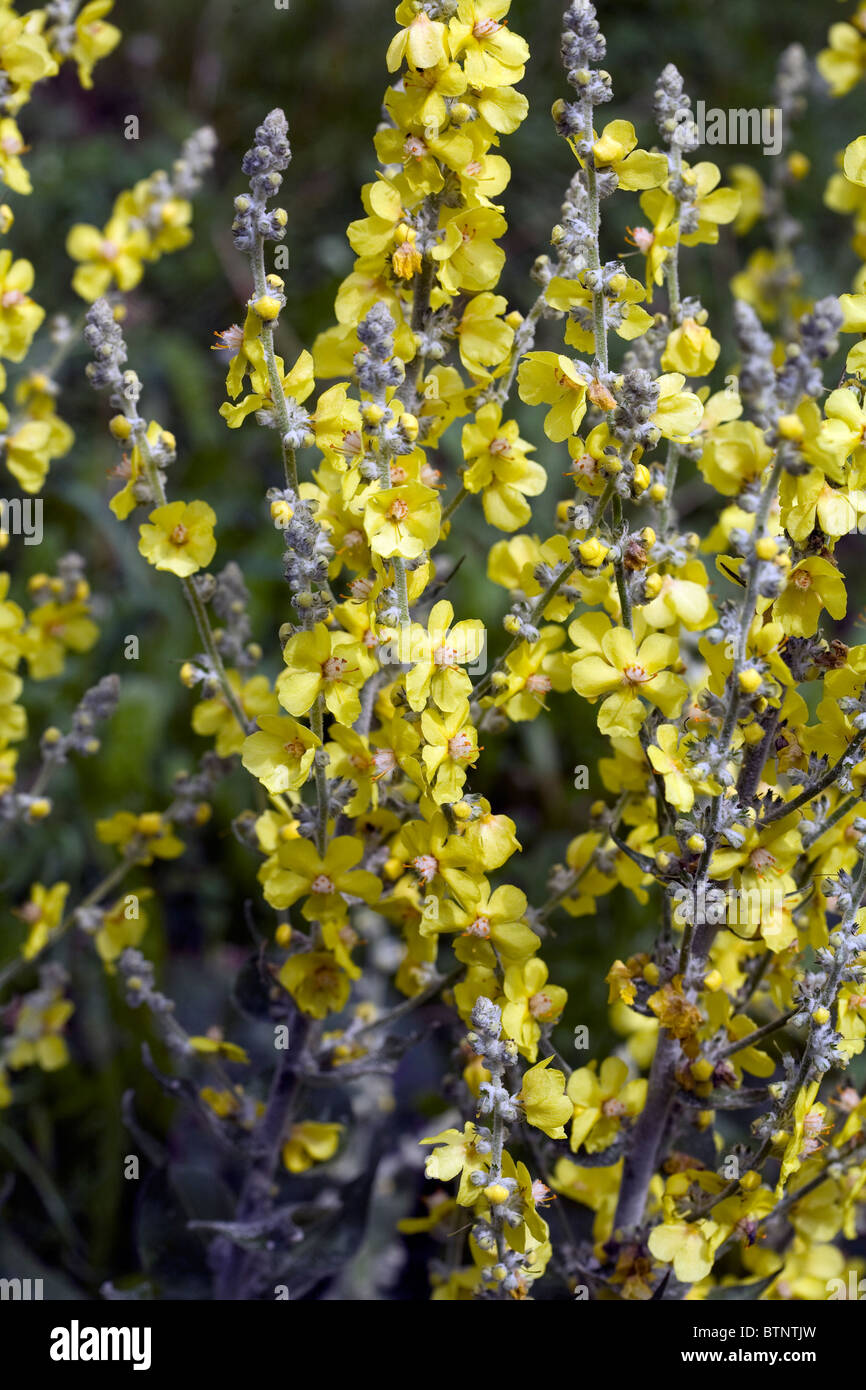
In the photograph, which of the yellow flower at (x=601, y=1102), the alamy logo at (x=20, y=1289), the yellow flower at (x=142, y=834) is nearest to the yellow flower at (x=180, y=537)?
the yellow flower at (x=142, y=834)

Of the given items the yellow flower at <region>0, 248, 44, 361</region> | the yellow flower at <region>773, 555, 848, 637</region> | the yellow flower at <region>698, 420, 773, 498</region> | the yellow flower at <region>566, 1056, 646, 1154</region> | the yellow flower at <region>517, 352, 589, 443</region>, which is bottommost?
the yellow flower at <region>566, 1056, 646, 1154</region>

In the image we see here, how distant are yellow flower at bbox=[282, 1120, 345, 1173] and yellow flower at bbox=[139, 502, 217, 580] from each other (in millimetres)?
744

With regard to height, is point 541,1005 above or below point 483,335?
below

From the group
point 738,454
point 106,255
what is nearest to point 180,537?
point 738,454

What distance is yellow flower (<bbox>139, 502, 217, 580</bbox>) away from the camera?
4.40 feet

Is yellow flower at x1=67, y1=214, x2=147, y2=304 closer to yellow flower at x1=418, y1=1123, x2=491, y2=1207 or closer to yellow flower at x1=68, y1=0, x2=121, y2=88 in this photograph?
yellow flower at x1=68, y1=0, x2=121, y2=88

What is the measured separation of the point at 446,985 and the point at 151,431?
0.72 meters

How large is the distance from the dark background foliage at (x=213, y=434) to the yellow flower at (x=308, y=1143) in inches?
11.1

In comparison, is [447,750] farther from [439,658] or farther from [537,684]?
[537,684]

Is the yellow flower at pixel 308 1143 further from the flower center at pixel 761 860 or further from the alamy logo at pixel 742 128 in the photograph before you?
the alamy logo at pixel 742 128
